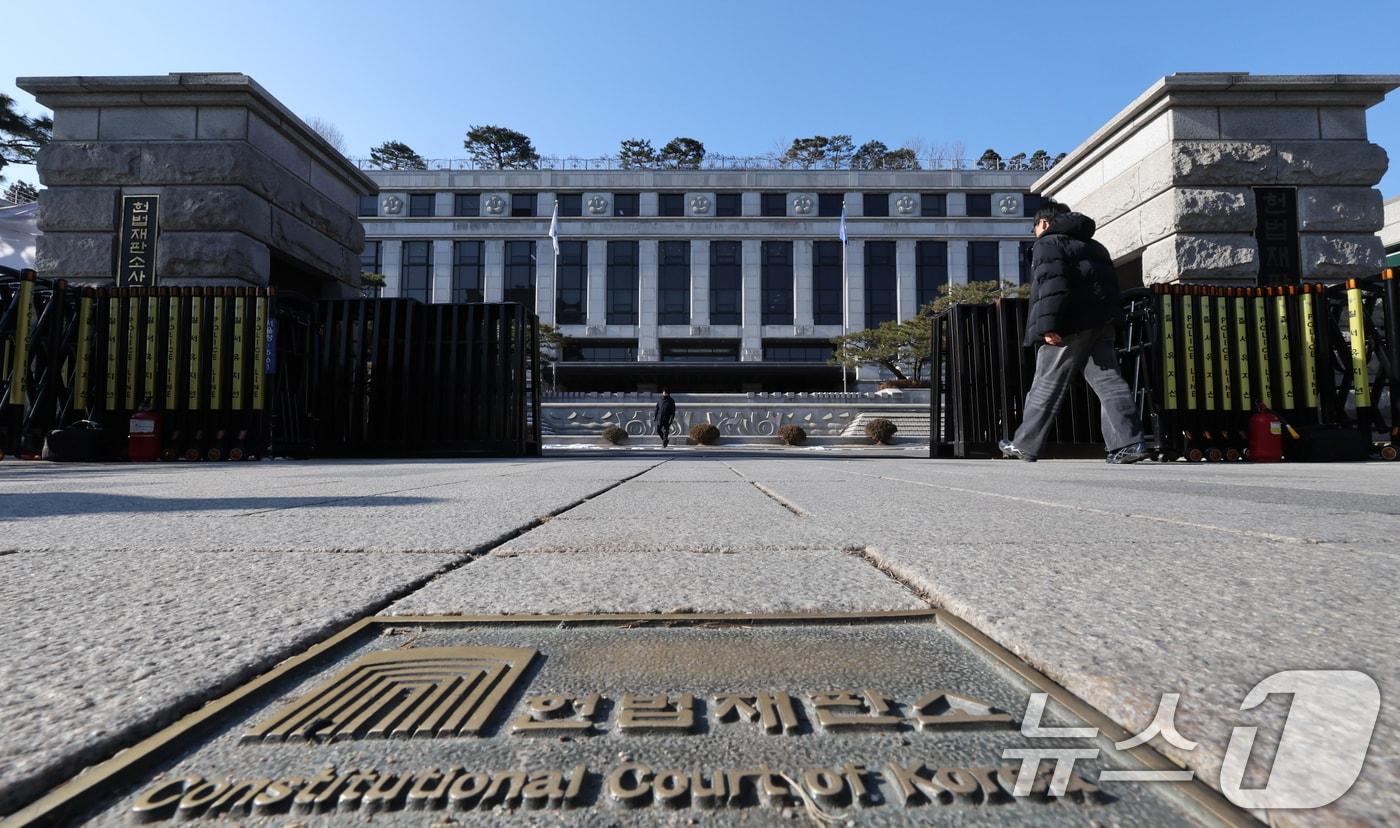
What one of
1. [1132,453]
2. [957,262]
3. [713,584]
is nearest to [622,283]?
[957,262]

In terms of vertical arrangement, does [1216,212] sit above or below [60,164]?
below

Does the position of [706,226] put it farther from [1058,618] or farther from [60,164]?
[1058,618]

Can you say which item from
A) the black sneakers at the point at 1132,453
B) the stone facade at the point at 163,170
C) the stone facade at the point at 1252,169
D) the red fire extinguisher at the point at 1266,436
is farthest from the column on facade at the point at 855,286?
the black sneakers at the point at 1132,453

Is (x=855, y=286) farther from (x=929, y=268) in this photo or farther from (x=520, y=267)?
(x=520, y=267)

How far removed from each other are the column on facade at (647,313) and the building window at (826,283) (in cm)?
1034

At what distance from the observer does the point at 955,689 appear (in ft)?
2.75

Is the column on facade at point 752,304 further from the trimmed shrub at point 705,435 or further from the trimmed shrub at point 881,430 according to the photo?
the trimmed shrub at point 705,435

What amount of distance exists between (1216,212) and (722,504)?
9367 mm

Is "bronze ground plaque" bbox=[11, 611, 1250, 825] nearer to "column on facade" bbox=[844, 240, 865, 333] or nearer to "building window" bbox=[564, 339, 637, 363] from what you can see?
"building window" bbox=[564, 339, 637, 363]

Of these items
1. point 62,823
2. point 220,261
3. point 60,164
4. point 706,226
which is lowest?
point 62,823

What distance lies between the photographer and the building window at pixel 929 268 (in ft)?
147

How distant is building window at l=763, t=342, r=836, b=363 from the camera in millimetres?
44906

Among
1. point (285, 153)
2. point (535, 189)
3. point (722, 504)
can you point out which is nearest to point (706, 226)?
point (535, 189)

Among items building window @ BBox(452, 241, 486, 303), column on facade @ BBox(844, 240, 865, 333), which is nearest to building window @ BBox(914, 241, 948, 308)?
column on facade @ BBox(844, 240, 865, 333)
